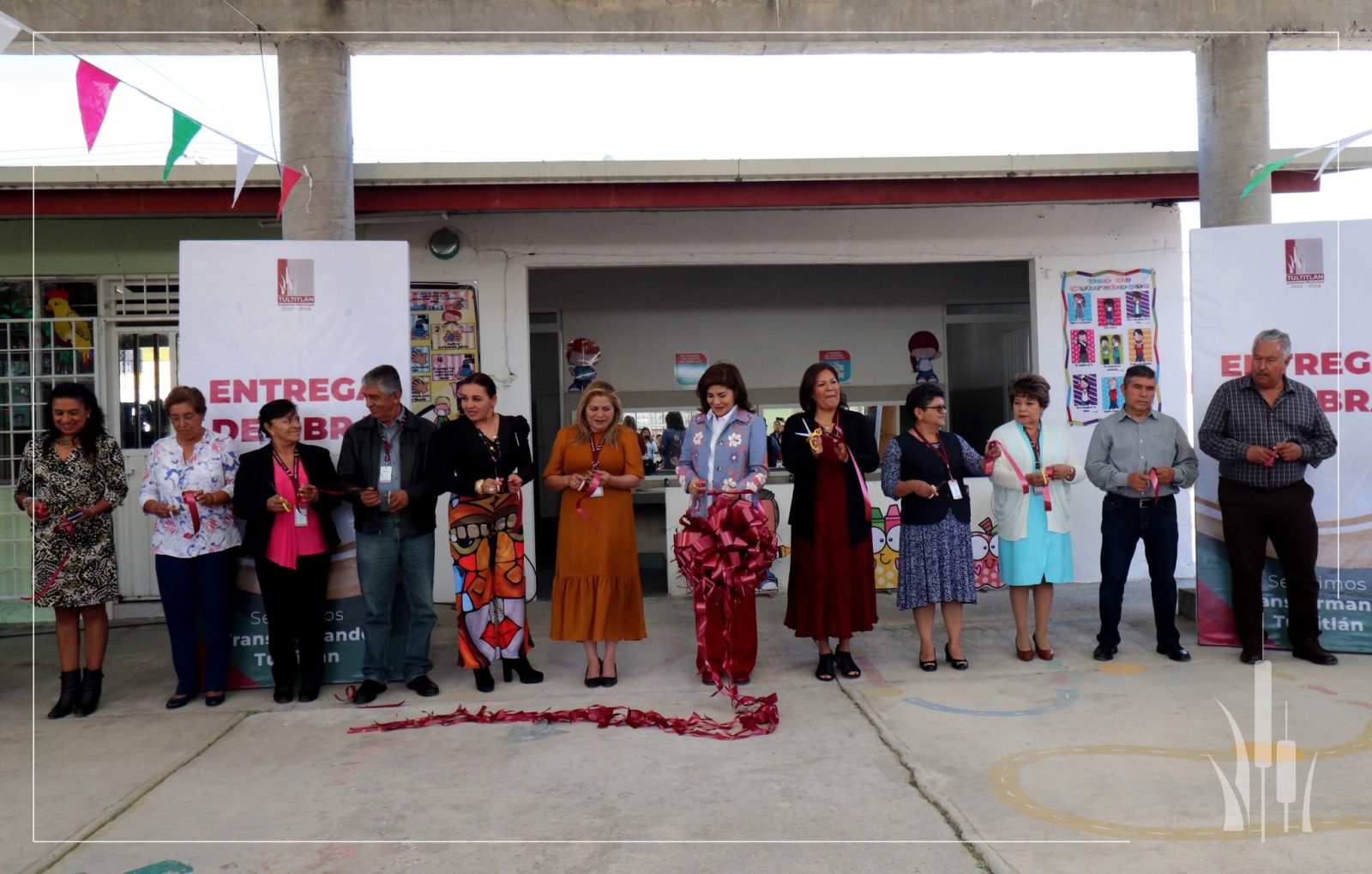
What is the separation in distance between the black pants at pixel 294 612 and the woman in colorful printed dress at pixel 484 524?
728 mm

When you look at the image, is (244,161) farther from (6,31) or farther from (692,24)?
(692,24)

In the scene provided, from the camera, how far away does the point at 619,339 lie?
34.4ft

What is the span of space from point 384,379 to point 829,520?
243 centimetres

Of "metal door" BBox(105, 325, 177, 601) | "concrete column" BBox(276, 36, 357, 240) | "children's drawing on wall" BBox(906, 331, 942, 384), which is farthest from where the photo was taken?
"children's drawing on wall" BBox(906, 331, 942, 384)

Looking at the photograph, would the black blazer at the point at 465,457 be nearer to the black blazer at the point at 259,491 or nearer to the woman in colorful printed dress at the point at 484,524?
the woman in colorful printed dress at the point at 484,524

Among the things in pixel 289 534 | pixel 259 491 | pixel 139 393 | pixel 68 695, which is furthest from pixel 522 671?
pixel 139 393

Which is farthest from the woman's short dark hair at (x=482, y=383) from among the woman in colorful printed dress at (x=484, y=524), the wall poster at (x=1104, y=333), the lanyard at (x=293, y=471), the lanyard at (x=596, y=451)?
the wall poster at (x=1104, y=333)

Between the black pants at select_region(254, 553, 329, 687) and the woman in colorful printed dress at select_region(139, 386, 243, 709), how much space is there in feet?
0.77

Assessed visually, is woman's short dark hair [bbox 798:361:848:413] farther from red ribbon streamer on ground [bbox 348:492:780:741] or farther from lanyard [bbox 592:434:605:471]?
lanyard [bbox 592:434:605:471]

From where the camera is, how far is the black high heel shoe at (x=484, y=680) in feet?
17.6

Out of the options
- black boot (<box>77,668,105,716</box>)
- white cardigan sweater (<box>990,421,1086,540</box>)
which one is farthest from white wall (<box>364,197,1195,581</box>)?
black boot (<box>77,668,105,716</box>)

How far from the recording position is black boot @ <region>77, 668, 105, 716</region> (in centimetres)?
523

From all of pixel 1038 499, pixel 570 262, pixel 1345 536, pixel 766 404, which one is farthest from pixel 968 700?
pixel 766 404

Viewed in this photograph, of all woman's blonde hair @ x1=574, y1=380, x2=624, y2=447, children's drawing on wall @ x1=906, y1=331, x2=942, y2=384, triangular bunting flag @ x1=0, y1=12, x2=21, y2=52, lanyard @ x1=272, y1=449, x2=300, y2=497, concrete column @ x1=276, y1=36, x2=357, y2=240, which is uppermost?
concrete column @ x1=276, y1=36, x2=357, y2=240
